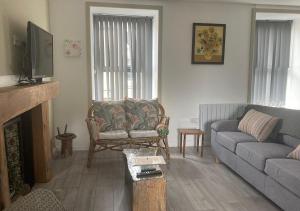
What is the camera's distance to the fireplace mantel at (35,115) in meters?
1.81

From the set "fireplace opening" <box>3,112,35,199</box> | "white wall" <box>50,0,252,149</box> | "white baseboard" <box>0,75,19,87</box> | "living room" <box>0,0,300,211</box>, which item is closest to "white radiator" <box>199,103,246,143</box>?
"living room" <box>0,0,300,211</box>

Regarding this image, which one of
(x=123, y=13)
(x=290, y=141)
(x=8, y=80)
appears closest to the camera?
(x=8, y=80)

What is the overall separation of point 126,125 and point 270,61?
3.20 meters

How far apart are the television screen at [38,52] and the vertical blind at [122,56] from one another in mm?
1318

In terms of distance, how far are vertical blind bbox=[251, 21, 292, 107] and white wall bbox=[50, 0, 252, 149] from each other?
667 mm

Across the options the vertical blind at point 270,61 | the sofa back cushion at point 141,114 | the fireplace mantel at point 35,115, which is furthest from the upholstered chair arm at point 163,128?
the vertical blind at point 270,61

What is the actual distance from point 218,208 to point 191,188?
0.48 m

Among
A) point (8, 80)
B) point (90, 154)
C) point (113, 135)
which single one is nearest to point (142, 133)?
point (113, 135)

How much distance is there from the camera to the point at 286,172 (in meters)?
2.35

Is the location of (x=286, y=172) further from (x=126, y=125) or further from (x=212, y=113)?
(x=126, y=125)

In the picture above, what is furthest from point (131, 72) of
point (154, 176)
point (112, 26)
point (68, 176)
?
point (154, 176)

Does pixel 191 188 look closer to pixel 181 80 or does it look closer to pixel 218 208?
pixel 218 208

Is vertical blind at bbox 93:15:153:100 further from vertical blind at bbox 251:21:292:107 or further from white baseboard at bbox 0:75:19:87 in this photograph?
vertical blind at bbox 251:21:292:107

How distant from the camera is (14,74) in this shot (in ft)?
8.21
